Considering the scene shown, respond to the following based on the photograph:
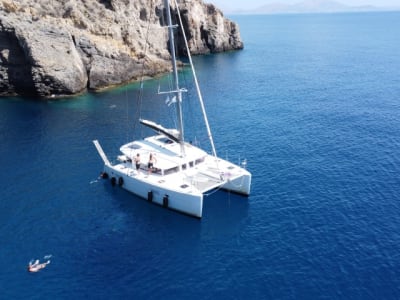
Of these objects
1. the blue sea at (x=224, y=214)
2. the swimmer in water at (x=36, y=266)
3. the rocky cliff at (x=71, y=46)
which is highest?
the rocky cliff at (x=71, y=46)

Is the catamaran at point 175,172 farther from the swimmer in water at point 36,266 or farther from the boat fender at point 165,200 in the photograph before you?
the swimmer in water at point 36,266

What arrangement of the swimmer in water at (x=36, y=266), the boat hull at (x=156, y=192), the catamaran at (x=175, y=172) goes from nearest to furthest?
the swimmer in water at (x=36, y=266)
the boat hull at (x=156, y=192)
the catamaran at (x=175, y=172)

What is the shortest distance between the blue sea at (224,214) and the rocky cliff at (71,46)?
7.32 m

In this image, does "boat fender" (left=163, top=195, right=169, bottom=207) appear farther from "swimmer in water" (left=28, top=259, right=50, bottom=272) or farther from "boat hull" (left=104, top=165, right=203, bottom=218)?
"swimmer in water" (left=28, top=259, right=50, bottom=272)

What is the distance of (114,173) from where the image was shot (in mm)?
47500

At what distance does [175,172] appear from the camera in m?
44.9

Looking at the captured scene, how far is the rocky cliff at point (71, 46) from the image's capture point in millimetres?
78875

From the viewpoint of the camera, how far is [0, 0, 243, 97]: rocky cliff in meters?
78.9

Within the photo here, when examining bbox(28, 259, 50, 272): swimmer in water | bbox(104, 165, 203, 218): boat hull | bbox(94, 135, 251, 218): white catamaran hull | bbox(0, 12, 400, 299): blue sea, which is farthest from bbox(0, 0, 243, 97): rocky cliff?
bbox(28, 259, 50, 272): swimmer in water

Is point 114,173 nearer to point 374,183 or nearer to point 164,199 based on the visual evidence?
point 164,199

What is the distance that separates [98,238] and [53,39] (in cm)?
5547

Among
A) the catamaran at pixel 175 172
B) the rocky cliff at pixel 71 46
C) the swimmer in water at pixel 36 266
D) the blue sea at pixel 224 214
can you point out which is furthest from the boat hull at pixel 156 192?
the rocky cliff at pixel 71 46

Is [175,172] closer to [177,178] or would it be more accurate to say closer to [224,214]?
[177,178]

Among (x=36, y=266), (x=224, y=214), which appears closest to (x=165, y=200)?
(x=224, y=214)
